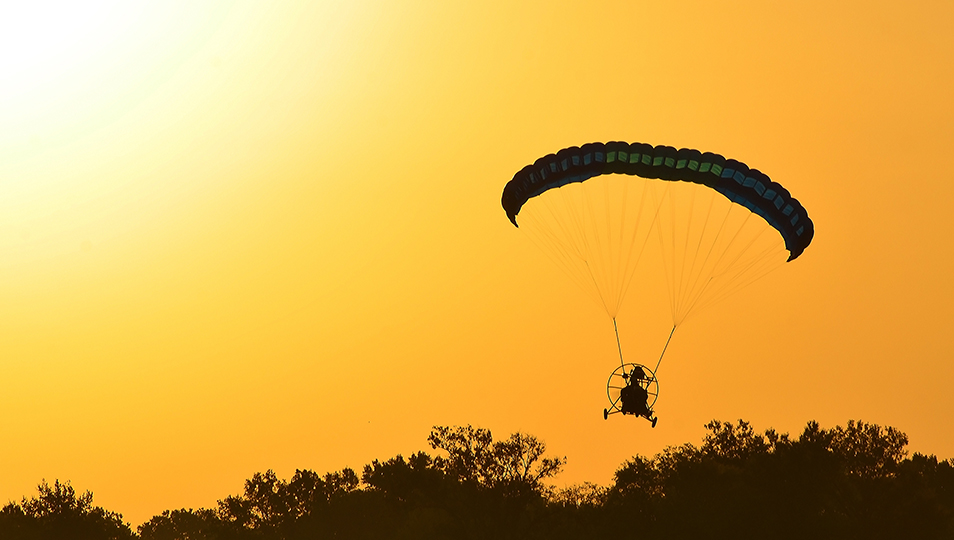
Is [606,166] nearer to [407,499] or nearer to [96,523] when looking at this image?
[96,523]

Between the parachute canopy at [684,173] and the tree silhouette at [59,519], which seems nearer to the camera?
the parachute canopy at [684,173]

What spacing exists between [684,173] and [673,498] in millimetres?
36022

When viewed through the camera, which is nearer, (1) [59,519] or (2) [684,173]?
(2) [684,173]

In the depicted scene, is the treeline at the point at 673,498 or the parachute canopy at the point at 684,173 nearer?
the parachute canopy at the point at 684,173

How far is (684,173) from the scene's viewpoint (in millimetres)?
34062

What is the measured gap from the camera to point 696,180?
112ft

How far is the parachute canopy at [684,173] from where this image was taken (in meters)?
34.1

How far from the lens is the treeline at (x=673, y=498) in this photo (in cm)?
6109

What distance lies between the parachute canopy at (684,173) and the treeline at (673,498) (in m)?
29.3

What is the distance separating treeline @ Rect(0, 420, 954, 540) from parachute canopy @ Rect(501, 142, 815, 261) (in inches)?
1153

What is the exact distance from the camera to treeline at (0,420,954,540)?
61.1 m

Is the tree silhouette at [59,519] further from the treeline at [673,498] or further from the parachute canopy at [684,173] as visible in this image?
the parachute canopy at [684,173]

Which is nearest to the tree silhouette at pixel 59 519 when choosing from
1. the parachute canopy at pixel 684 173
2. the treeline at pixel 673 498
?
the treeline at pixel 673 498

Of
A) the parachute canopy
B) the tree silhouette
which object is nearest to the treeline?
the tree silhouette
